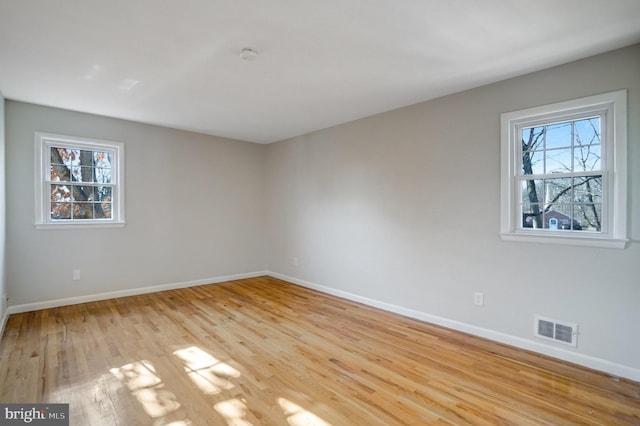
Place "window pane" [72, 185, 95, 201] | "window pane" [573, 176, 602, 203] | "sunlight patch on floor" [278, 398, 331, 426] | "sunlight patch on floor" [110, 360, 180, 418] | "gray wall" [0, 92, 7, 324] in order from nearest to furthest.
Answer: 1. "sunlight patch on floor" [278, 398, 331, 426]
2. "sunlight patch on floor" [110, 360, 180, 418]
3. "window pane" [573, 176, 602, 203]
4. "gray wall" [0, 92, 7, 324]
5. "window pane" [72, 185, 95, 201]

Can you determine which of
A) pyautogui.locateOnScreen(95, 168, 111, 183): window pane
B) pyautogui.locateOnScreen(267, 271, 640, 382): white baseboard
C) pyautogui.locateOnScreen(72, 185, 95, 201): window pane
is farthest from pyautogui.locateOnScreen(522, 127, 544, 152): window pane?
pyautogui.locateOnScreen(72, 185, 95, 201): window pane

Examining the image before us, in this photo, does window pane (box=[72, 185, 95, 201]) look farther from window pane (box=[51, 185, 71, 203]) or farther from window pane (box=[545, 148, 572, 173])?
window pane (box=[545, 148, 572, 173])

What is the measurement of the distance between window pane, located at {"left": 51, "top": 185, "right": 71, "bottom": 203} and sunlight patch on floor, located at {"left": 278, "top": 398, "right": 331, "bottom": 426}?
12.9ft

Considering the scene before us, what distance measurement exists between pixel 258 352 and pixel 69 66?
3007 mm

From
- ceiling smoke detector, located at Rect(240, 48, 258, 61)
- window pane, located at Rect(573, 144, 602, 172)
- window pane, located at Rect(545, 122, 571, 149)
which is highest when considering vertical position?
ceiling smoke detector, located at Rect(240, 48, 258, 61)

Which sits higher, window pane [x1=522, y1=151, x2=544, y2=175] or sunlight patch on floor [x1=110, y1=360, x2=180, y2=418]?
window pane [x1=522, y1=151, x2=544, y2=175]

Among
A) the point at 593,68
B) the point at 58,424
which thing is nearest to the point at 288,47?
the point at 593,68

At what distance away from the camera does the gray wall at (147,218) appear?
3.77m

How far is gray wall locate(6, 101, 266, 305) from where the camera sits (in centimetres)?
377

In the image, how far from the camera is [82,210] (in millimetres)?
4223

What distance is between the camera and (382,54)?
2.54 meters

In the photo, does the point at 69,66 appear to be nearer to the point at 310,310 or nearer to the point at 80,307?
the point at 80,307

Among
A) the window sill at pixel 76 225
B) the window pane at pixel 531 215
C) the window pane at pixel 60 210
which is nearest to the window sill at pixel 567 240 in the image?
the window pane at pixel 531 215

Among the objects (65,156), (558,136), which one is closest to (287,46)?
(558,136)
